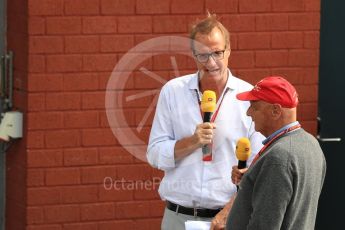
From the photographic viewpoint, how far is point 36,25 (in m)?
6.92

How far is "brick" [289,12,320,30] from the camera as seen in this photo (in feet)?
24.2

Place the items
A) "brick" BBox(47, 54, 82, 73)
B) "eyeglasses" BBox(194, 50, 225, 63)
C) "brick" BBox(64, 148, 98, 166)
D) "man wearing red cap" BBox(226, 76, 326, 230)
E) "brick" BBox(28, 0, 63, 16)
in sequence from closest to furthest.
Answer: "man wearing red cap" BBox(226, 76, 326, 230) → "eyeglasses" BBox(194, 50, 225, 63) → "brick" BBox(28, 0, 63, 16) → "brick" BBox(47, 54, 82, 73) → "brick" BBox(64, 148, 98, 166)

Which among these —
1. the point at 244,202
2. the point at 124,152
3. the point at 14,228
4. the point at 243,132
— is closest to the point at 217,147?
the point at 243,132

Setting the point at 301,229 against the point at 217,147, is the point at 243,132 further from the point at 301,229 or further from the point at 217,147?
the point at 301,229

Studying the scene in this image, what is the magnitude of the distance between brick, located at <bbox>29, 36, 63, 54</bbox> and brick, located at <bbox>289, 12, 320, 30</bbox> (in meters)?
1.80

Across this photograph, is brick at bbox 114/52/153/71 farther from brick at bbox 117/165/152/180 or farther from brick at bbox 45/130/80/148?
brick at bbox 117/165/152/180

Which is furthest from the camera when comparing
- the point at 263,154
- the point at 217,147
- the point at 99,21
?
the point at 99,21

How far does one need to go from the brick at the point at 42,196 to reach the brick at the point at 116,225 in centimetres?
42

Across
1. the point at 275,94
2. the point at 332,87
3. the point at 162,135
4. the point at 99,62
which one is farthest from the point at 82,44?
the point at 275,94

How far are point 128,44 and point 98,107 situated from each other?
0.52m

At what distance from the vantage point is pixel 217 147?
561cm

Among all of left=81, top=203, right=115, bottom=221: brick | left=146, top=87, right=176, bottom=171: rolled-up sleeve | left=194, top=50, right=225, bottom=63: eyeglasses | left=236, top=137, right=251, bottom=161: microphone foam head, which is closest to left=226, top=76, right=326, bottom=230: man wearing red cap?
left=236, top=137, right=251, bottom=161: microphone foam head

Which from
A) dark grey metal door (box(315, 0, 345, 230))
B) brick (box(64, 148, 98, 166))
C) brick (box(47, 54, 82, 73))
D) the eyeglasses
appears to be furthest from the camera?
dark grey metal door (box(315, 0, 345, 230))

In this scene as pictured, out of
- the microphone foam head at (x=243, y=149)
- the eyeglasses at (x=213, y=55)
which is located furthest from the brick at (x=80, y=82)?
the microphone foam head at (x=243, y=149)
